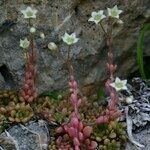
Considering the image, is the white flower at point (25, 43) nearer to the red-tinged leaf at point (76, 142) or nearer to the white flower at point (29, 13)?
the white flower at point (29, 13)

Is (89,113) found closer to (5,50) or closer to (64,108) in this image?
(64,108)

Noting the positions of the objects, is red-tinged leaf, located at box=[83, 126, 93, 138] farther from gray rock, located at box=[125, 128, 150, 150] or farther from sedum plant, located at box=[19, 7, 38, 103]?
sedum plant, located at box=[19, 7, 38, 103]

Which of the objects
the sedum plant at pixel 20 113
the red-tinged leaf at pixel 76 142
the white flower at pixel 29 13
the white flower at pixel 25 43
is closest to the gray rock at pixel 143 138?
the red-tinged leaf at pixel 76 142

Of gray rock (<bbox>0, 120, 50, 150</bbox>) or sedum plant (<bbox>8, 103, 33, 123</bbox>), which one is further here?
sedum plant (<bbox>8, 103, 33, 123</bbox>)

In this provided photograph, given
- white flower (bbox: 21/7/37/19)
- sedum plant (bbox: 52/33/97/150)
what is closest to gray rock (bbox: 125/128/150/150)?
sedum plant (bbox: 52/33/97/150)

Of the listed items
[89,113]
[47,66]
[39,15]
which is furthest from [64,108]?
[39,15]

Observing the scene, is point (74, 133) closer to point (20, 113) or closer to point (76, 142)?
point (76, 142)
